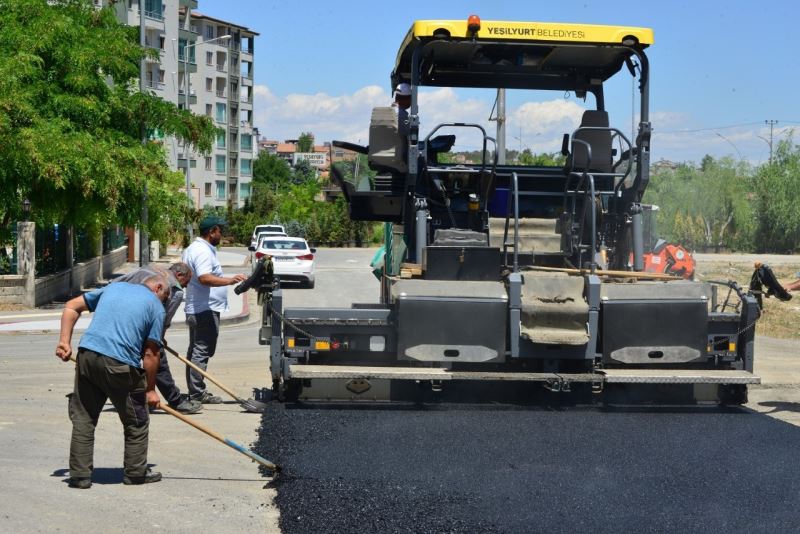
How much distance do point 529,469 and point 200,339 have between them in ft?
11.7

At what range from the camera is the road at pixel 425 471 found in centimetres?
614

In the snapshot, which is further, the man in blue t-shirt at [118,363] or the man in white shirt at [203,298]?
the man in white shirt at [203,298]

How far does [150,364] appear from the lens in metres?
6.91

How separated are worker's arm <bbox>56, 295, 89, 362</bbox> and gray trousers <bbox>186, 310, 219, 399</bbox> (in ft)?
9.11

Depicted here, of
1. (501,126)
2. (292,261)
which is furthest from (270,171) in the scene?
(501,126)

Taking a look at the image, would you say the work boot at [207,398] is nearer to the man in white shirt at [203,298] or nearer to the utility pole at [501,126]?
the man in white shirt at [203,298]

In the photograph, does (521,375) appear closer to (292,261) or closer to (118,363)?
(118,363)

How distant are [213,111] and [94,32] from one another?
68860 mm

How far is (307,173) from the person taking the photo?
146 m

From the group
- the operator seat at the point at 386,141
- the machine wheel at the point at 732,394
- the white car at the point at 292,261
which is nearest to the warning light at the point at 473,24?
the operator seat at the point at 386,141

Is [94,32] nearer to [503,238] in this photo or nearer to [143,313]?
[503,238]

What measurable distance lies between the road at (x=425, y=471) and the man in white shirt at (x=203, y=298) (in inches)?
16.8

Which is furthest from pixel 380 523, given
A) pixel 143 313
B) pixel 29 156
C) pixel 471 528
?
pixel 29 156

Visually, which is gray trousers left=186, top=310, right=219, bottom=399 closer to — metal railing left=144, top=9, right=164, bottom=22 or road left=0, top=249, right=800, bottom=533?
road left=0, top=249, right=800, bottom=533
